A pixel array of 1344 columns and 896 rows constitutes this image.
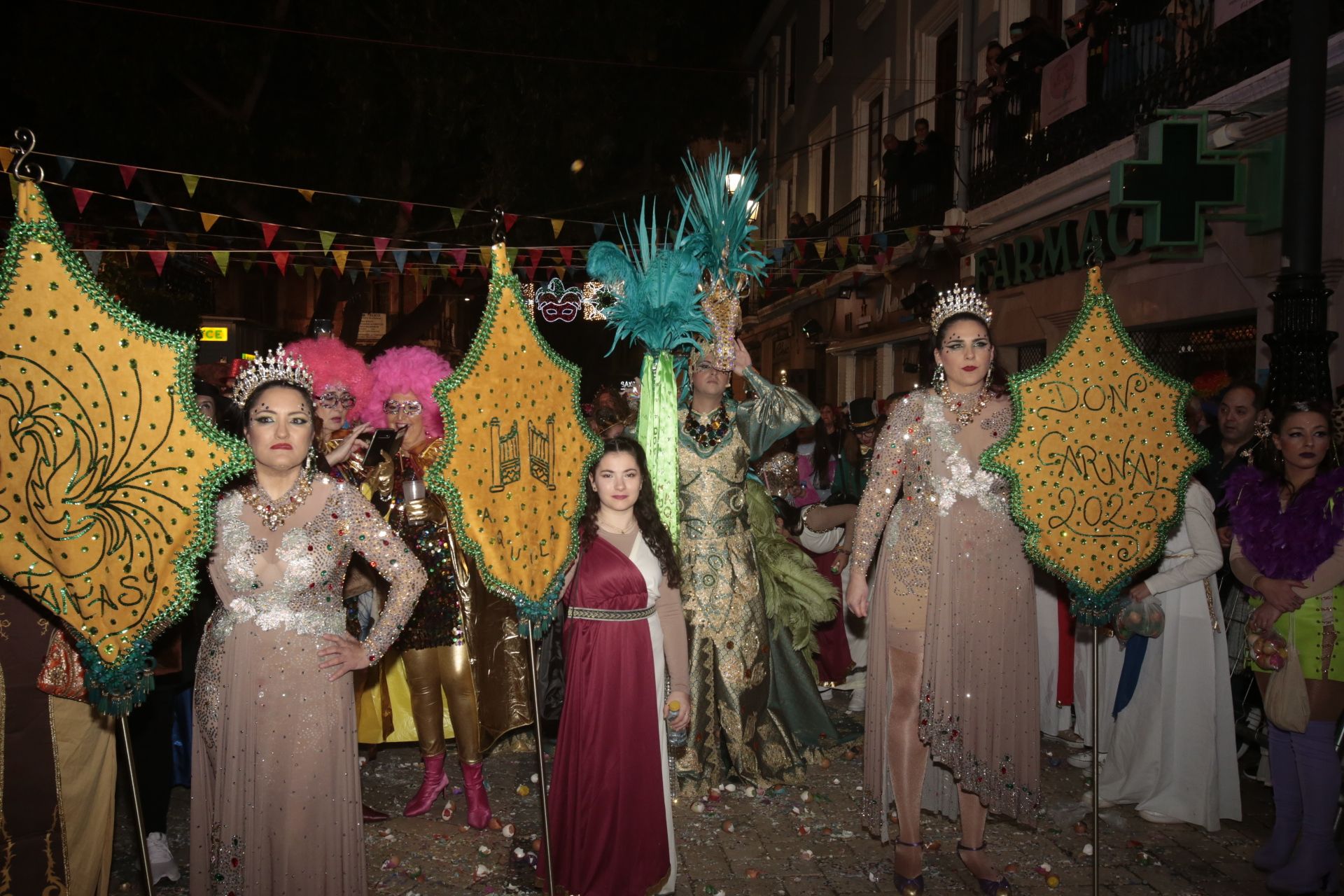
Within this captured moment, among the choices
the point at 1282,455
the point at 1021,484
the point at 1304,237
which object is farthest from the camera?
the point at 1304,237

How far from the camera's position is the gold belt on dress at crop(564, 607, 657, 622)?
3693 millimetres

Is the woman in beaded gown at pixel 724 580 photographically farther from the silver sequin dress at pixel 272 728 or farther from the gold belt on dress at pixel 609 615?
the silver sequin dress at pixel 272 728

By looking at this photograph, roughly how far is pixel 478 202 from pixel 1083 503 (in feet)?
44.2

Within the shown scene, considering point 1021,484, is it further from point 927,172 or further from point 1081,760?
point 927,172

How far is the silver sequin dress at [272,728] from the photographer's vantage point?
10.1ft

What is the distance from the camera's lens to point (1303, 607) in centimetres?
391

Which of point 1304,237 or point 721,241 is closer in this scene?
point 721,241

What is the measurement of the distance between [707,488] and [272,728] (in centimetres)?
248

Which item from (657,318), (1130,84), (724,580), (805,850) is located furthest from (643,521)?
(1130,84)

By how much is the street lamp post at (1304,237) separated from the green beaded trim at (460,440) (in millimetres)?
3905

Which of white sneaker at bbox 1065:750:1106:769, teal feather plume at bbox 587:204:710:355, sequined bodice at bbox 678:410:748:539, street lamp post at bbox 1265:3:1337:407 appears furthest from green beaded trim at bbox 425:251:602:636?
street lamp post at bbox 1265:3:1337:407

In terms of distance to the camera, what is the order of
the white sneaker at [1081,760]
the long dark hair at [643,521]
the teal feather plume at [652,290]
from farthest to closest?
1. the white sneaker at [1081,760]
2. the teal feather plume at [652,290]
3. the long dark hair at [643,521]

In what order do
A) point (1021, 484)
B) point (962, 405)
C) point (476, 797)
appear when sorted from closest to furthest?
point (1021, 484) < point (962, 405) < point (476, 797)

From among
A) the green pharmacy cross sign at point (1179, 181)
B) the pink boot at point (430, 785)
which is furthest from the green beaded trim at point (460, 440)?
the green pharmacy cross sign at point (1179, 181)
